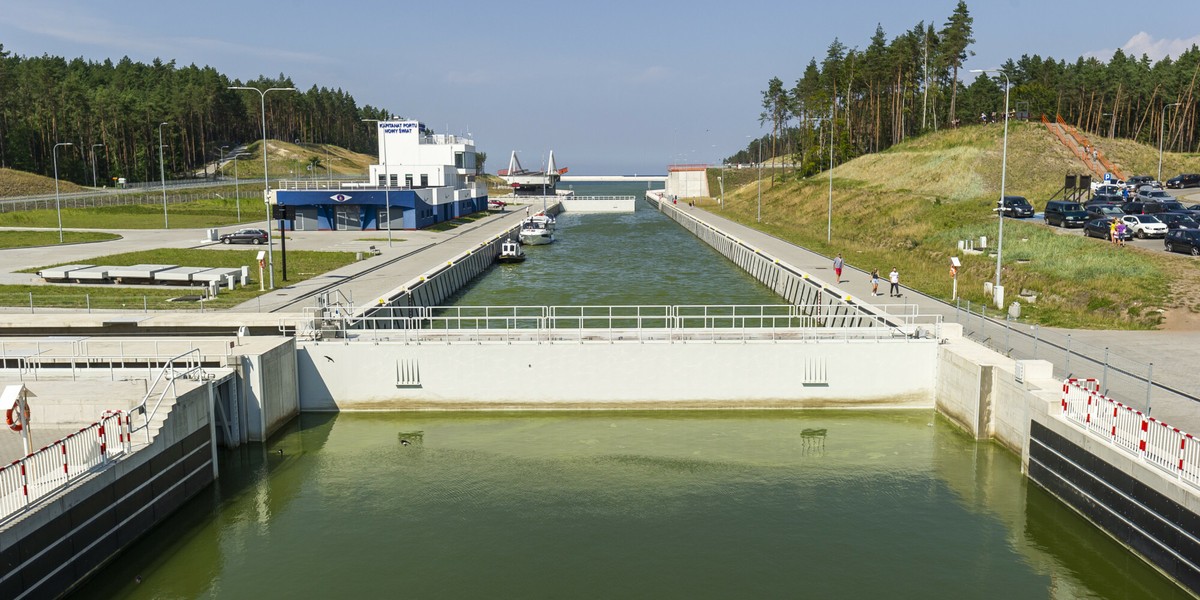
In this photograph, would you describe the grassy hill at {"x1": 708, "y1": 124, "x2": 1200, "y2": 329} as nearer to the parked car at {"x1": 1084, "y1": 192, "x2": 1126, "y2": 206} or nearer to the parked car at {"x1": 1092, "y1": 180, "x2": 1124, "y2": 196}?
the parked car at {"x1": 1092, "y1": 180, "x2": 1124, "y2": 196}

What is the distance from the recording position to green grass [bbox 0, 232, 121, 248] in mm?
66500

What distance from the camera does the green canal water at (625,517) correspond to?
774 inches

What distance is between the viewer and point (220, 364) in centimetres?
2811

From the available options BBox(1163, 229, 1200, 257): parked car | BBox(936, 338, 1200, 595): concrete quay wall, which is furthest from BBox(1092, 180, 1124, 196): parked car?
BBox(936, 338, 1200, 595): concrete quay wall

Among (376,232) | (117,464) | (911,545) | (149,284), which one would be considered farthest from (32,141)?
(911,545)

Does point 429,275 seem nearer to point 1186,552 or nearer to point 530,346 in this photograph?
point 530,346

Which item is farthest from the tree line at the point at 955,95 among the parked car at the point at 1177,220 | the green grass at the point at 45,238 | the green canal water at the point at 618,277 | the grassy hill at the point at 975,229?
the green grass at the point at 45,238

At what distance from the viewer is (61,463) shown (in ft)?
60.5

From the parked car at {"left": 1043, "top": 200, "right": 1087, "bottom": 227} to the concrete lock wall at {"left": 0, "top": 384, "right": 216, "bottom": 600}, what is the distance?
168ft

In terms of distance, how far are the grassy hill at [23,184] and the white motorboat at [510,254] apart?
70.7 meters

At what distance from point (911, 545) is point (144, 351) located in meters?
24.8

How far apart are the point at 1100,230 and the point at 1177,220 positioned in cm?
399

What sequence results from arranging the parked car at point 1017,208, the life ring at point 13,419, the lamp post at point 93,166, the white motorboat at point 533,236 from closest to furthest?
the life ring at point 13,419
the parked car at point 1017,208
the white motorboat at point 533,236
the lamp post at point 93,166

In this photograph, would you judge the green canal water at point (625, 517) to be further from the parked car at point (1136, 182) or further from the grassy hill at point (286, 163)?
the grassy hill at point (286, 163)
